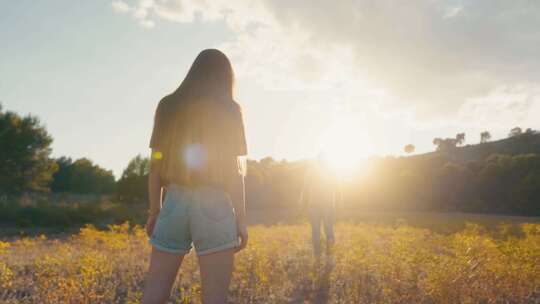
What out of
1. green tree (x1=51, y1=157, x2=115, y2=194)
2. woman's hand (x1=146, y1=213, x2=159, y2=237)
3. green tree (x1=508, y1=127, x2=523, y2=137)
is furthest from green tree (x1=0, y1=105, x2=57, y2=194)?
green tree (x1=508, y1=127, x2=523, y2=137)

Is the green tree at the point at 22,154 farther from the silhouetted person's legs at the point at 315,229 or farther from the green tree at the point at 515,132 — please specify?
the green tree at the point at 515,132

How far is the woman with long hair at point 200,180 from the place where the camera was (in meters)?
2.21

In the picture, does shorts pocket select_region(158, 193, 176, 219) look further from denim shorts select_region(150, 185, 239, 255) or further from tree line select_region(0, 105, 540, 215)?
tree line select_region(0, 105, 540, 215)

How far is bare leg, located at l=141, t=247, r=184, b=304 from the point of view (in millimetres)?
2285

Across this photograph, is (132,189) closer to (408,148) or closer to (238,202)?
(238,202)

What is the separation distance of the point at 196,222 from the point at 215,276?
0.29 meters

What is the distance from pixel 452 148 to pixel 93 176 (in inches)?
2461

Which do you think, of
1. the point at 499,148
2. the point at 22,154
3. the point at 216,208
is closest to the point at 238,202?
the point at 216,208

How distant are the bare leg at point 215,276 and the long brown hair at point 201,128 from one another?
396mm

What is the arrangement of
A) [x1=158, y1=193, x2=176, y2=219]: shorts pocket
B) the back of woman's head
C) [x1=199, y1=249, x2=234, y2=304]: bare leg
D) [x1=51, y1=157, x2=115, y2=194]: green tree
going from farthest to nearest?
[x1=51, y1=157, x2=115, y2=194]: green tree
the back of woman's head
[x1=158, y1=193, x2=176, y2=219]: shorts pocket
[x1=199, y1=249, x2=234, y2=304]: bare leg

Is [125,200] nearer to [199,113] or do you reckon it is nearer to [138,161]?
[138,161]

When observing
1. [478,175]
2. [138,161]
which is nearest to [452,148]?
[478,175]

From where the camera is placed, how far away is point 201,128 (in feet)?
7.82

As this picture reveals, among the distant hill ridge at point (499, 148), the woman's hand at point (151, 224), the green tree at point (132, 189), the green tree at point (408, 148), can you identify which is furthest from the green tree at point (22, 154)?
the green tree at point (408, 148)
